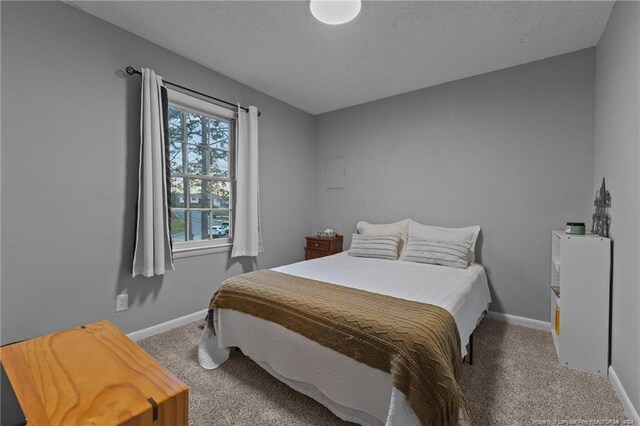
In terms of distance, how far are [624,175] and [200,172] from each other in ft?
10.8

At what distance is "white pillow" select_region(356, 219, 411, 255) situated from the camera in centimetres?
322

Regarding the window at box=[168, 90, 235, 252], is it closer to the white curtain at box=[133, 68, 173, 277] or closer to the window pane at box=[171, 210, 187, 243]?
the window pane at box=[171, 210, 187, 243]

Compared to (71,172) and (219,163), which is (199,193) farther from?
(71,172)

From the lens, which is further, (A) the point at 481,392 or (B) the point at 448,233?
(B) the point at 448,233

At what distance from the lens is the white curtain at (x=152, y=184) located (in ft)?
7.59

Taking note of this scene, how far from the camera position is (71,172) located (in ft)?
6.68

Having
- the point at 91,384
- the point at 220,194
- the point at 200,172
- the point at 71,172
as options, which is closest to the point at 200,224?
the point at 220,194

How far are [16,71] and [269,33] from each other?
1680 mm

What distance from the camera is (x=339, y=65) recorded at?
2797mm

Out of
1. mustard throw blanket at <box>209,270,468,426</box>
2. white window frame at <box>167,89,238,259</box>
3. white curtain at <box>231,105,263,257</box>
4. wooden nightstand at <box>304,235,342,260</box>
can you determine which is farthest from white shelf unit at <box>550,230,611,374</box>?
white window frame at <box>167,89,238,259</box>

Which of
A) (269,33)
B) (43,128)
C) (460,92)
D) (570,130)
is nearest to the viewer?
(43,128)

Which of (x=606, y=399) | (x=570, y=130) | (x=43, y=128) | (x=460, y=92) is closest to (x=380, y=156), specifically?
(x=460, y=92)

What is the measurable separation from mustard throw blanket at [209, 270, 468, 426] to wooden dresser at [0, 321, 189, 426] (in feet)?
2.57

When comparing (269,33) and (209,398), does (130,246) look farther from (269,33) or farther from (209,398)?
(269,33)
